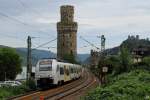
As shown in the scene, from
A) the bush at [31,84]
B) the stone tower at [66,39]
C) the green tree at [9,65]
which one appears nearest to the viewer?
the bush at [31,84]

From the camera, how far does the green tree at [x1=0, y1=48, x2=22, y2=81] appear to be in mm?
118375

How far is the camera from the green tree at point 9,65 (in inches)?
4660

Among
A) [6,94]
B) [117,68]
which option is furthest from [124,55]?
[6,94]

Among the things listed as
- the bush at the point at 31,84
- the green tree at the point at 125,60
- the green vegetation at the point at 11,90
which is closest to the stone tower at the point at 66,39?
the green tree at the point at 125,60

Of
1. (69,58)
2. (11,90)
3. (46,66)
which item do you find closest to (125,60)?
(46,66)

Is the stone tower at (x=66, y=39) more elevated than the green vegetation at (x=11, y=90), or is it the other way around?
the stone tower at (x=66, y=39)

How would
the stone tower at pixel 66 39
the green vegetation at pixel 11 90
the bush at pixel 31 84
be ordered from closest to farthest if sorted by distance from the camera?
1. the green vegetation at pixel 11 90
2. the bush at pixel 31 84
3. the stone tower at pixel 66 39

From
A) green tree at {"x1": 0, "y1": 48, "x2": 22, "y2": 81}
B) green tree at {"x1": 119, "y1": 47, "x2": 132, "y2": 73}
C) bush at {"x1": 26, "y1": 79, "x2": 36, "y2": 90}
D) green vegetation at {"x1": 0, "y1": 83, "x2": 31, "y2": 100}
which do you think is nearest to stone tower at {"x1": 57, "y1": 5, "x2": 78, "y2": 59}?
green tree at {"x1": 0, "y1": 48, "x2": 22, "y2": 81}

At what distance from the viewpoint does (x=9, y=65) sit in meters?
120

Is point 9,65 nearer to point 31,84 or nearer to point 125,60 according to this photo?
point 125,60

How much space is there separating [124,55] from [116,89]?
38.4 metres

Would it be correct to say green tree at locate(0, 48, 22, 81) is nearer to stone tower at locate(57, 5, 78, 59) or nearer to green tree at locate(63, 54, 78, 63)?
green tree at locate(63, 54, 78, 63)

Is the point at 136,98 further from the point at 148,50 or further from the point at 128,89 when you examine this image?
the point at 148,50

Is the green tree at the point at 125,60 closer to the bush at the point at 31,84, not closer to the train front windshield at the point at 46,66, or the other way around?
the train front windshield at the point at 46,66
